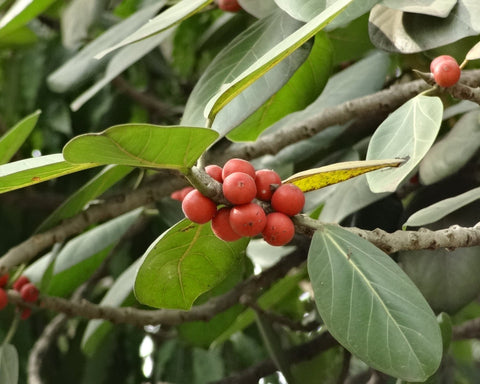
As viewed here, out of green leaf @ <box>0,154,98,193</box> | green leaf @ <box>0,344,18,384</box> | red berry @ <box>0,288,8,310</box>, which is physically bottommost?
green leaf @ <box>0,344,18,384</box>

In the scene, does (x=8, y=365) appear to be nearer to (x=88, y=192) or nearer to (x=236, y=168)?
(x=88, y=192)

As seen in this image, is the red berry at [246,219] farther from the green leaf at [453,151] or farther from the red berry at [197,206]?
the green leaf at [453,151]

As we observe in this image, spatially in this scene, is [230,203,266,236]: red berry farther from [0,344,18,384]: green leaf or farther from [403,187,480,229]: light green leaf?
[0,344,18,384]: green leaf

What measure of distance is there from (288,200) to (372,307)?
0.14m

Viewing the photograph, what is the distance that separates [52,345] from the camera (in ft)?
5.83

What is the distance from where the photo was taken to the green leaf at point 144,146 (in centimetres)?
67

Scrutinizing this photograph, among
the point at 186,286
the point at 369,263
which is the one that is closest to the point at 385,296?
the point at 369,263

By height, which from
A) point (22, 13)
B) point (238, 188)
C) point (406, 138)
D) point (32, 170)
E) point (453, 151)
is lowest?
point (453, 151)

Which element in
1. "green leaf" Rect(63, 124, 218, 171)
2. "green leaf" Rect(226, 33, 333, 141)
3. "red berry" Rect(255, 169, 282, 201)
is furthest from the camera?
"green leaf" Rect(226, 33, 333, 141)

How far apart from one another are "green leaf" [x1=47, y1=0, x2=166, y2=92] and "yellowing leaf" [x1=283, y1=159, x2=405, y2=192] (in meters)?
0.61

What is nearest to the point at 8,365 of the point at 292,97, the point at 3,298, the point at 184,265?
the point at 3,298

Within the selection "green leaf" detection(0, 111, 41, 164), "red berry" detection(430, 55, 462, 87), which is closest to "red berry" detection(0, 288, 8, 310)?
"green leaf" detection(0, 111, 41, 164)

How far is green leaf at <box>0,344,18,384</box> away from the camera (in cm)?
122

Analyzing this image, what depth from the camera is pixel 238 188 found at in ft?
2.38
